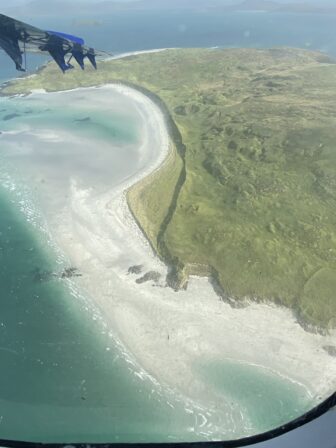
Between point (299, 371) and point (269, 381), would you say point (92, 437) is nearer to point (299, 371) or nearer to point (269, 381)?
point (269, 381)

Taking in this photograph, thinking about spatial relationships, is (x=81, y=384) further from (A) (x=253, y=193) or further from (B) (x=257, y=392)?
(A) (x=253, y=193)

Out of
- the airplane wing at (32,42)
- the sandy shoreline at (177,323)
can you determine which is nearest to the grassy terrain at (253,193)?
the sandy shoreline at (177,323)

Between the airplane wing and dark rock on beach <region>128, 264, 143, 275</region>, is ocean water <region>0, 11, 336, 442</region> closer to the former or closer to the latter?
dark rock on beach <region>128, 264, 143, 275</region>

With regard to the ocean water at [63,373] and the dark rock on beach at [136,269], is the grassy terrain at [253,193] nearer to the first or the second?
the dark rock on beach at [136,269]

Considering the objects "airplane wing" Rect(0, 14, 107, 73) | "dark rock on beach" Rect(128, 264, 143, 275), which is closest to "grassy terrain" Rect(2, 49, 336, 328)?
"dark rock on beach" Rect(128, 264, 143, 275)

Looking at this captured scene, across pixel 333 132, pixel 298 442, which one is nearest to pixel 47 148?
pixel 333 132

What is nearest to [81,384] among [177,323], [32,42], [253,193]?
[177,323]
